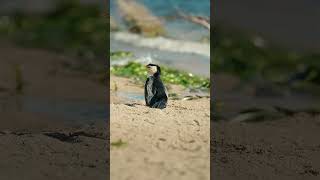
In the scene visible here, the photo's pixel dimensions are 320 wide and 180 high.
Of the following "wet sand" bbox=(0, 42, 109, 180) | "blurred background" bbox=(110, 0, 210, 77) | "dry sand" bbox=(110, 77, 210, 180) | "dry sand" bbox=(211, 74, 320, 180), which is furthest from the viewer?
"blurred background" bbox=(110, 0, 210, 77)

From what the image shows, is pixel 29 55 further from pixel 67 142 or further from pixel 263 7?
pixel 67 142

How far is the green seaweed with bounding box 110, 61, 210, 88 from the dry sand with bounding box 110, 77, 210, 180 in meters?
0.64

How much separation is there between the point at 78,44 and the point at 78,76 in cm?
45

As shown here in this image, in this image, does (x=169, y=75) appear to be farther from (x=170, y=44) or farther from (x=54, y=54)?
(x=54, y=54)

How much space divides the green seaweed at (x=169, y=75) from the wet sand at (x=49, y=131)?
24cm

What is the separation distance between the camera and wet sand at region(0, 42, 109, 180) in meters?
2.04

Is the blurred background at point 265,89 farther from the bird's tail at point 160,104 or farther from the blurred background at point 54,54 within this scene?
the blurred background at point 54,54

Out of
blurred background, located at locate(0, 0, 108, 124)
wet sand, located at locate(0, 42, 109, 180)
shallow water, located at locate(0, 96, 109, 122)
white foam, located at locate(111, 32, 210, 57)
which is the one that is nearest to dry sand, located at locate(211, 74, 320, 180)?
white foam, located at locate(111, 32, 210, 57)

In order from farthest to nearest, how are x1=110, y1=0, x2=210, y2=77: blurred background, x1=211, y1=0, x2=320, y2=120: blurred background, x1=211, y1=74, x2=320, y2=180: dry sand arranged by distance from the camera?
1. x1=211, y1=0, x2=320, y2=120: blurred background
2. x1=110, y1=0, x2=210, y2=77: blurred background
3. x1=211, y1=74, x2=320, y2=180: dry sand

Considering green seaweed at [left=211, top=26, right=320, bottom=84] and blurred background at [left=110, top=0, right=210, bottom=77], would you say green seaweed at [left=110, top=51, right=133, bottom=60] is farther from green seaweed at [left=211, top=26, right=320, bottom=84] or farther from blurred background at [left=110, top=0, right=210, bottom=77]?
green seaweed at [left=211, top=26, right=320, bottom=84]

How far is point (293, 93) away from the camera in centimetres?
373

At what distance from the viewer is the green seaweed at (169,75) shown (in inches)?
109

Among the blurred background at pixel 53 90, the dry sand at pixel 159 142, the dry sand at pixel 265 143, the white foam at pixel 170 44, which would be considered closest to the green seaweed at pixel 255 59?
the white foam at pixel 170 44

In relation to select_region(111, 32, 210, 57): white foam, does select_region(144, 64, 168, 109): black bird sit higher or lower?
lower
